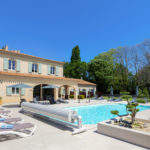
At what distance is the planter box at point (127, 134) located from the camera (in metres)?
4.26

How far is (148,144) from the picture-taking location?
4.17 metres

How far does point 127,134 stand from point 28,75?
55.4 feet

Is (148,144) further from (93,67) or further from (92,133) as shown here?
(93,67)

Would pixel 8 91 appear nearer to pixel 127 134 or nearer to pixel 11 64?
pixel 11 64

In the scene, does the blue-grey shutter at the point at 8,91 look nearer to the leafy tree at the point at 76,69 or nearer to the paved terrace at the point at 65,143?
the paved terrace at the point at 65,143

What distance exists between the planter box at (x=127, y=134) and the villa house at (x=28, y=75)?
47.8 feet

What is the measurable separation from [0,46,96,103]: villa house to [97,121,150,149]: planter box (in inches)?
574

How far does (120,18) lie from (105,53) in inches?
877

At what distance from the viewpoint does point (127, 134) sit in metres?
4.69

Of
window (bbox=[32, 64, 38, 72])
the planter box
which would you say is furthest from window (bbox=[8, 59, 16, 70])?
the planter box

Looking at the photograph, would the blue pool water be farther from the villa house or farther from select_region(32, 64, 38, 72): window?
select_region(32, 64, 38, 72): window

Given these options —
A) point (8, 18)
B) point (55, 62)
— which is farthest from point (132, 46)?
point (8, 18)

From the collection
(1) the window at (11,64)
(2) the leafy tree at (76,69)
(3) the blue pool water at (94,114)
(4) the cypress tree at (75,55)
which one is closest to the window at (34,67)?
(1) the window at (11,64)

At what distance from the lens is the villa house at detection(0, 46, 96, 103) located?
55.1 ft
